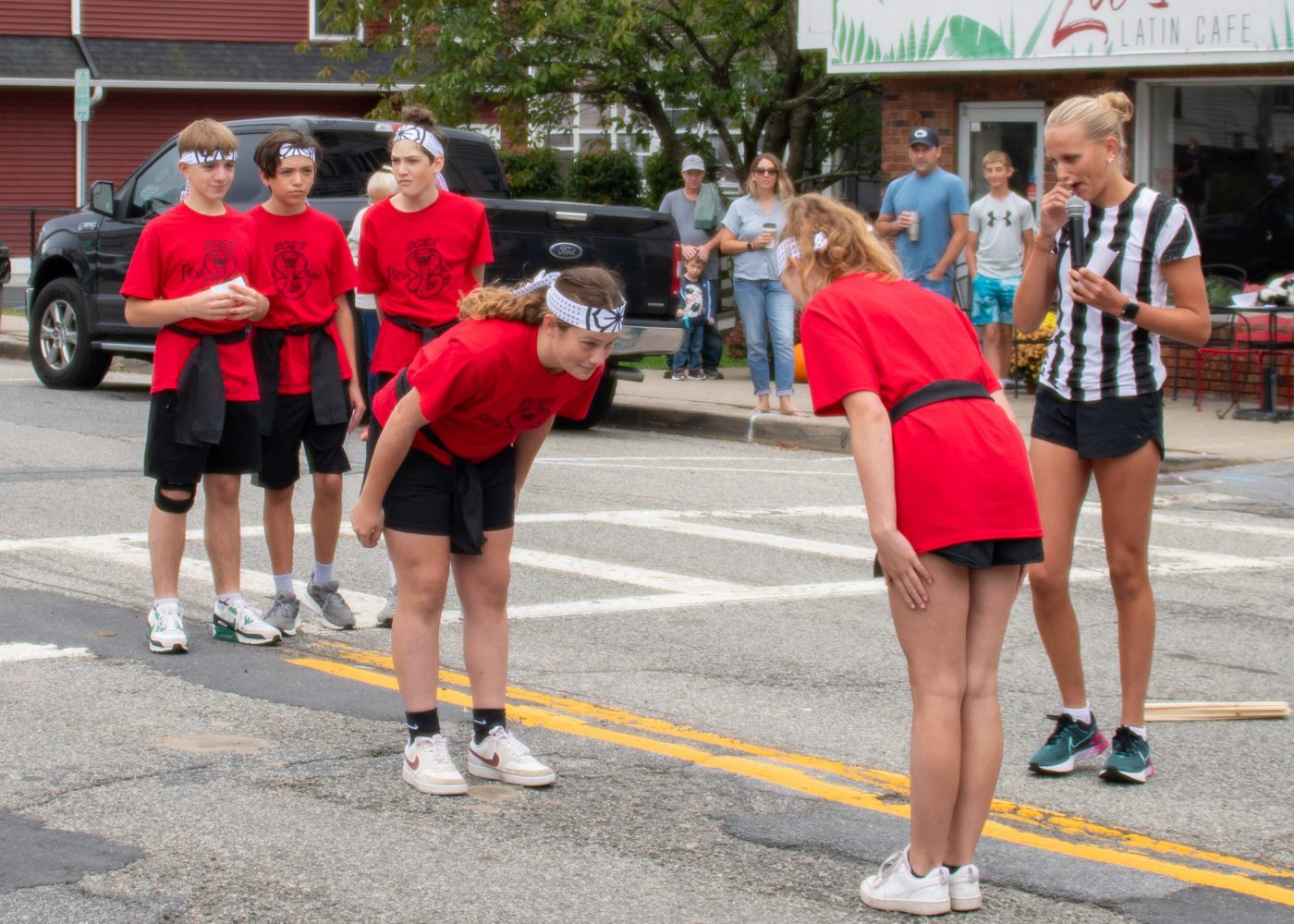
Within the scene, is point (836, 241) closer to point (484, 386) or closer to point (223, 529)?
point (484, 386)

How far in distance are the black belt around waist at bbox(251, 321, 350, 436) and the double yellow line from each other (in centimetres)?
94

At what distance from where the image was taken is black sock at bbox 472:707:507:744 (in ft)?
17.2

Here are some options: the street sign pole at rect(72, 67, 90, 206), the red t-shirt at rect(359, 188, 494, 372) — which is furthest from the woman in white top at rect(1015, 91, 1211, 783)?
the street sign pole at rect(72, 67, 90, 206)

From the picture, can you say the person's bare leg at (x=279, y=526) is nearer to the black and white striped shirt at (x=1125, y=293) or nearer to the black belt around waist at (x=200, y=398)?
the black belt around waist at (x=200, y=398)

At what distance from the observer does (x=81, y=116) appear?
23.5m

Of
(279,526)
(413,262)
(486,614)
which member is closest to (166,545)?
(279,526)

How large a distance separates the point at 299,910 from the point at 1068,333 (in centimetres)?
278

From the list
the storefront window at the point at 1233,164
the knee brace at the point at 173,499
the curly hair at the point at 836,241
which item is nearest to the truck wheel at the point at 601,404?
the storefront window at the point at 1233,164

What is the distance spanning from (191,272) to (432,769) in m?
2.46

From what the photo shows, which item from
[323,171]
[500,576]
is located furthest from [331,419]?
[323,171]

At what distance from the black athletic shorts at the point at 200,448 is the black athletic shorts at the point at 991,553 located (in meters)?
3.25

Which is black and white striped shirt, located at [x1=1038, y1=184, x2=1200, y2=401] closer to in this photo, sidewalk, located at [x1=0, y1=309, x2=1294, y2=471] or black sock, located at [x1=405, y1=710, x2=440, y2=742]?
black sock, located at [x1=405, y1=710, x2=440, y2=742]

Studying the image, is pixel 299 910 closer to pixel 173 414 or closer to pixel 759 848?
pixel 759 848

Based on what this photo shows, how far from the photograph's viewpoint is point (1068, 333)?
540cm
